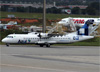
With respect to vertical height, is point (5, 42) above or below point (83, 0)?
below

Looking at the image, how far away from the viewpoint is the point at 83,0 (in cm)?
6588

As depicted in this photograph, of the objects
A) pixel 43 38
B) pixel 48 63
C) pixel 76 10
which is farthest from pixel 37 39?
pixel 76 10

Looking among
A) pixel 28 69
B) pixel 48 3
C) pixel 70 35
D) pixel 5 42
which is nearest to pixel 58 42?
pixel 70 35

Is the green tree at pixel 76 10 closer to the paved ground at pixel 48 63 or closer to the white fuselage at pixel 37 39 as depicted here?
the white fuselage at pixel 37 39

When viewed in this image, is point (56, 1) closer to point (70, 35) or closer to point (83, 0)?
point (83, 0)

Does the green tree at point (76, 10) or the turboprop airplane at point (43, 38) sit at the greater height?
the green tree at point (76, 10)

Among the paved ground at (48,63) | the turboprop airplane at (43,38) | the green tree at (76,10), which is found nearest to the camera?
the paved ground at (48,63)

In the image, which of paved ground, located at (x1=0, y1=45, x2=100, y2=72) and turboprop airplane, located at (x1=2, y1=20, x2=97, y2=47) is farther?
turboprop airplane, located at (x1=2, y1=20, x2=97, y2=47)

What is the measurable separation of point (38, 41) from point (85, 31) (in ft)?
20.6

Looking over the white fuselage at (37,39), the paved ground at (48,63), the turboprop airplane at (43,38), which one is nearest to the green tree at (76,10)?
the turboprop airplane at (43,38)

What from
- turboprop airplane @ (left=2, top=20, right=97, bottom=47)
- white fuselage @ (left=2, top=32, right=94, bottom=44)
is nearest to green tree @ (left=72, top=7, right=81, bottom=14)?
turboprop airplane @ (left=2, top=20, right=97, bottom=47)

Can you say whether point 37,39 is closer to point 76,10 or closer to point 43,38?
point 43,38

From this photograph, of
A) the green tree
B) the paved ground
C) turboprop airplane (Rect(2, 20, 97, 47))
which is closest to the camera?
the paved ground

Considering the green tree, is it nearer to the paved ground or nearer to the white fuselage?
the white fuselage
